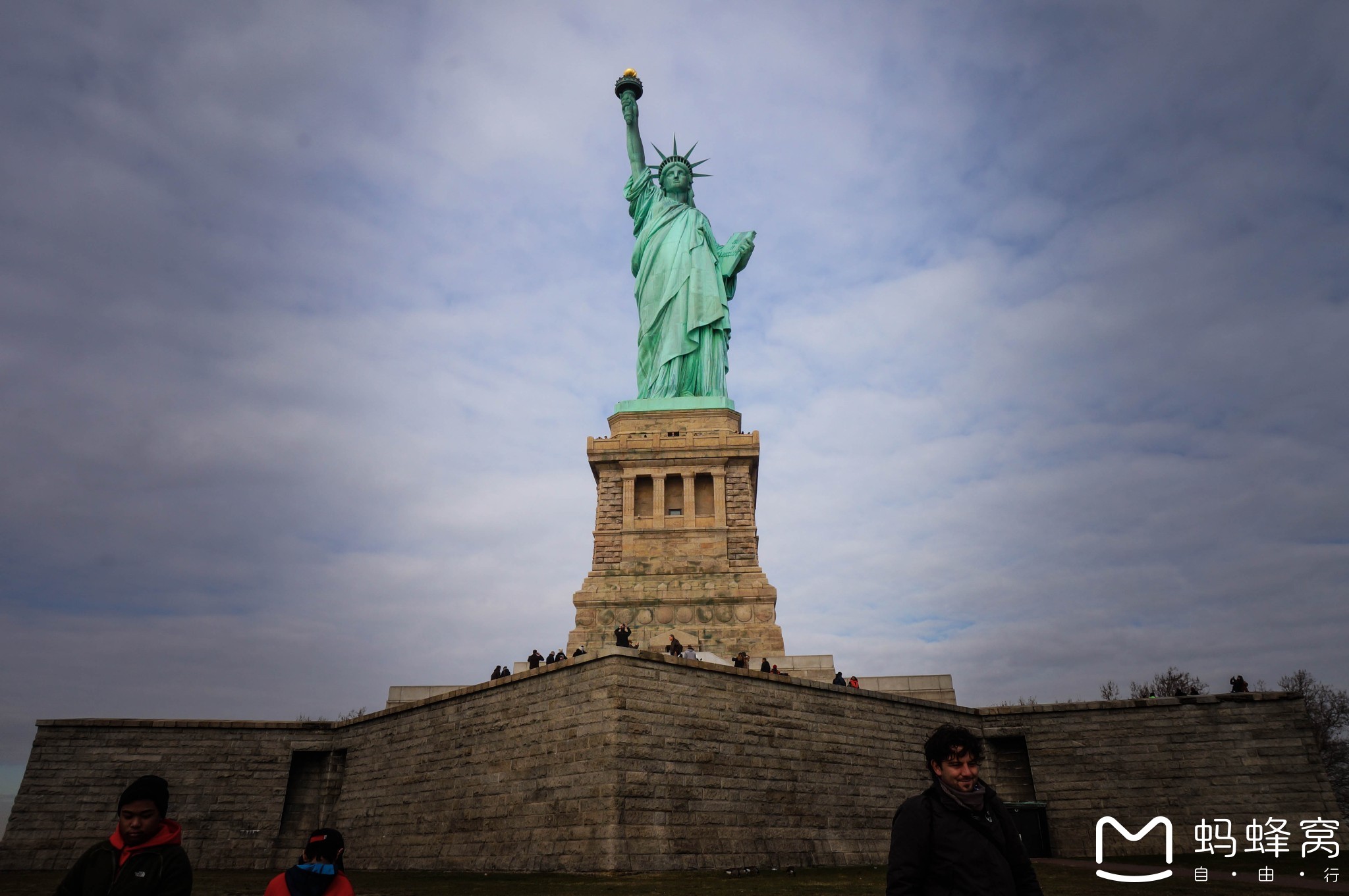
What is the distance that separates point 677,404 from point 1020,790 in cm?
1689

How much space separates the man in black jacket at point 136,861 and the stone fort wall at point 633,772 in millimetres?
10378

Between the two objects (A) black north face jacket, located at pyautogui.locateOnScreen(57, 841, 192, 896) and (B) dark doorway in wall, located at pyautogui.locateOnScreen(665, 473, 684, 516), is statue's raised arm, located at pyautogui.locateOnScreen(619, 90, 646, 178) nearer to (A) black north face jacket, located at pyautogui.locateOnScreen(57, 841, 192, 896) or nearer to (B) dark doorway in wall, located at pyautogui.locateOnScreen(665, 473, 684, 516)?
(B) dark doorway in wall, located at pyautogui.locateOnScreen(665, 473, 684, 516)

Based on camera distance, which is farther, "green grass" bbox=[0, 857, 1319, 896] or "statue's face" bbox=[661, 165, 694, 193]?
"statue's face" bbox=[661, 165, 694, 193]

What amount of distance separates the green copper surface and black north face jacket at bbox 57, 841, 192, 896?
27.1 m

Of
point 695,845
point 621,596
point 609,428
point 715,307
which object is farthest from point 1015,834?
point 715,307

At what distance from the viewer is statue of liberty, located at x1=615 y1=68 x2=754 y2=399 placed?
3262cm

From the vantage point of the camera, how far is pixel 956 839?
3854mm

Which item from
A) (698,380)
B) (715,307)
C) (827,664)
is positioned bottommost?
(827,664)

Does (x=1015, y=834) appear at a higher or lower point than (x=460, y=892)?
higher

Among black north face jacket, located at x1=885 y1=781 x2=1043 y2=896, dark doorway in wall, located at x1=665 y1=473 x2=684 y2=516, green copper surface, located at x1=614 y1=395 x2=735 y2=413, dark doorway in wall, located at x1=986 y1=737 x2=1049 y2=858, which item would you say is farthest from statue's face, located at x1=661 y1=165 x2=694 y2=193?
black north face jacket, located at x1=885 y1=781 x2=1043 y2=896

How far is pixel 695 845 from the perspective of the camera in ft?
47.7

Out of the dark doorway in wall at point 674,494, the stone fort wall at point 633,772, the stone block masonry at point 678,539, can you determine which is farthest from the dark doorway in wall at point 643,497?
the stone fort wall at point 633,772

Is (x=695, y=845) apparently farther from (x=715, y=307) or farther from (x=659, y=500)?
(x=715, y=307)

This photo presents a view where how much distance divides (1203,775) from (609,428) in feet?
67.0
